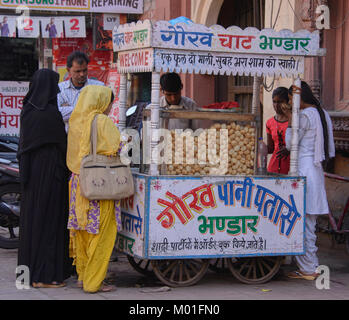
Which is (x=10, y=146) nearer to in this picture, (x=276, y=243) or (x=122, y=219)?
→ (x=122, y=219)

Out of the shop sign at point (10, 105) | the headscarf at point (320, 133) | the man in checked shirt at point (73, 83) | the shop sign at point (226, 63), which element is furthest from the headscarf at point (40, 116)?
the shop sign at point (10, 105)

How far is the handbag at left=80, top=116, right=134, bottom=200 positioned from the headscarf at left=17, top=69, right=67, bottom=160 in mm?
423

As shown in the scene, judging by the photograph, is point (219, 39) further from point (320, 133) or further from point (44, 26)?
point (44, 26)

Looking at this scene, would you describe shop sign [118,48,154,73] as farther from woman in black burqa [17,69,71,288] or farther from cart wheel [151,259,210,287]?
cart wheel [151,259,210,287]

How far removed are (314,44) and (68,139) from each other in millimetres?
2276

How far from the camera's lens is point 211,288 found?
5.77 metres

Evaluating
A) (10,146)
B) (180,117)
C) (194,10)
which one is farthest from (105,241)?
(194,10)

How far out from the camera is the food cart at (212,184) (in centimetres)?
549

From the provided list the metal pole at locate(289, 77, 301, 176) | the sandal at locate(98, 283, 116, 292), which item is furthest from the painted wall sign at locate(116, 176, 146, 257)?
the metal pole at locate(289, 77, 301, 176)

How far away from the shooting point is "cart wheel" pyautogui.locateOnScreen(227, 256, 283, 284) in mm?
5916

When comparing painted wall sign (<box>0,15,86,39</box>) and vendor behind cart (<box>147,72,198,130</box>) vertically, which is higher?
painted wall sign (<box>0,15,86,39</box>)

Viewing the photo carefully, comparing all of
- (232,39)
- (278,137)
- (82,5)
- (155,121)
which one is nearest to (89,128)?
(155,121)

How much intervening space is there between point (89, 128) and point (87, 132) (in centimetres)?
4

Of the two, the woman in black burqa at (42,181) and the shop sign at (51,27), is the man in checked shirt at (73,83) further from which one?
the shop sign at (51,27)
